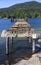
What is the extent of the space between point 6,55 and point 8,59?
3.12m

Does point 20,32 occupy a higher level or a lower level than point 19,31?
lower

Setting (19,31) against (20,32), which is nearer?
(19,31)

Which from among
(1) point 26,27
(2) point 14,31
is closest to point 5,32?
(2) point 14,31

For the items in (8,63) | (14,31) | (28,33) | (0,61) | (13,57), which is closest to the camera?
(8,63)

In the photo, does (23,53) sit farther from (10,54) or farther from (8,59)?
(8,59)

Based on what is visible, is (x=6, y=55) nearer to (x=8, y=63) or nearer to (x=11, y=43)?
(x=8, y=63)

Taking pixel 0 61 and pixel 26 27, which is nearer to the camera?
pixel 0 61

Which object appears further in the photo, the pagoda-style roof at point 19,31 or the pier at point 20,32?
the pagoda-style roof at point 19,31

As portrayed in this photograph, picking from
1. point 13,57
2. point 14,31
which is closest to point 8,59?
point 13,57

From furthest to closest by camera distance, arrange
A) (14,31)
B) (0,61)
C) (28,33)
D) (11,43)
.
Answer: (11,43) < (14,31) < (28,33) < (0,61)

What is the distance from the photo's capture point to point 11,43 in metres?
60.5

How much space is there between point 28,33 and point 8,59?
25.4 feet

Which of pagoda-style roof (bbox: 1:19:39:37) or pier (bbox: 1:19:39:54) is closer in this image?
pier (bbox: 1:19:39:54)

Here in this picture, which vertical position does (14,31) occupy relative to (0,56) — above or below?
above
